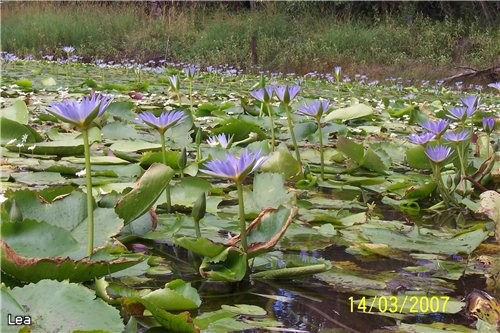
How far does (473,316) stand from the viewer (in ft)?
2.39

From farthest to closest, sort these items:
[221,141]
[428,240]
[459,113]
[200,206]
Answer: [459,113], [221,141], [428,240], [200,206]

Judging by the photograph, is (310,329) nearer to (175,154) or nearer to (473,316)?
(473,316)

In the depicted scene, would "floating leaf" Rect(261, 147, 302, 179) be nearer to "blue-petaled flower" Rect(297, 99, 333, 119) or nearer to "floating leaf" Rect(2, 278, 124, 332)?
"blue-petaled flower" Rect(297, 99, 333, 119)

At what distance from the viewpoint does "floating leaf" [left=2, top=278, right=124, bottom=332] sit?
0.59 m

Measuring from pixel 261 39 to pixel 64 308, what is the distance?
10.1 m

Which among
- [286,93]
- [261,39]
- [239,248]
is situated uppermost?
[286,93]

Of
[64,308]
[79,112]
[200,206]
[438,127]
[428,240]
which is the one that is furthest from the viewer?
[438,127]

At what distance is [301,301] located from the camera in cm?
77

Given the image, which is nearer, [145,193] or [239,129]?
[145,193]

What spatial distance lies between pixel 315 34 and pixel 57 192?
10426 millimetres

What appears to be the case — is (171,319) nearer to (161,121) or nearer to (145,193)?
(145,193)

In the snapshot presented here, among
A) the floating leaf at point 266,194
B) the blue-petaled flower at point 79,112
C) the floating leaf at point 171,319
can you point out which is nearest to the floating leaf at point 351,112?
the floating leaf at point 266,194

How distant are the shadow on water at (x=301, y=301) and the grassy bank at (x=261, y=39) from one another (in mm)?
8684

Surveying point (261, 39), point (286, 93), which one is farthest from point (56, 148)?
point (261, 39)
